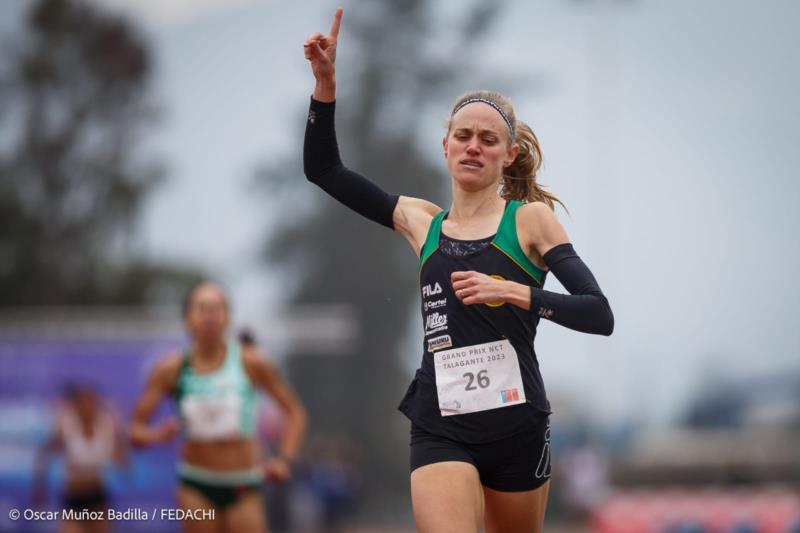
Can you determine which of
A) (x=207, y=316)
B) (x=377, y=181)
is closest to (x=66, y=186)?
(x=377, y=181)

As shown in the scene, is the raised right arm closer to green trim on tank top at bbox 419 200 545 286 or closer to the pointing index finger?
the pointing index finger

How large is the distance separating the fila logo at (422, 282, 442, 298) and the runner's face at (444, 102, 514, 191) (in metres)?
0.45

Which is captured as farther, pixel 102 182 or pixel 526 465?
pixel 102 182

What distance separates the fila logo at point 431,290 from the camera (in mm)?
4590

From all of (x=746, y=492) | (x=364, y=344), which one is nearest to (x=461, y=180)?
(x=746, y=492)

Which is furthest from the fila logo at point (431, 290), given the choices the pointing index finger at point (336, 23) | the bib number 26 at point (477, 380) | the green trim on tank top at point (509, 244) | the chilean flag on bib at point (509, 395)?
the pointing index finger at point (336, 23)

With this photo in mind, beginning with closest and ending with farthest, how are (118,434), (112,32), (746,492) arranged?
1. (118,434)
2. (746,492)
3. (112,32)

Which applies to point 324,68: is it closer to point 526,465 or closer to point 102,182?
point 526,465

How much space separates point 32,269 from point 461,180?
36702 millimetres

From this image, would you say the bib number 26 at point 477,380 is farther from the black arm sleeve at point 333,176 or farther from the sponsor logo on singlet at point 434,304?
the black arm sleeve at point 333,176

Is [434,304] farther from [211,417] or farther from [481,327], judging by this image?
[211,417]

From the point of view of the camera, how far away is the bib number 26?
4.47 m

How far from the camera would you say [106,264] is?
3931 cm

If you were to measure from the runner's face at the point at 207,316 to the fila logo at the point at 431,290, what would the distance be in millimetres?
3175
